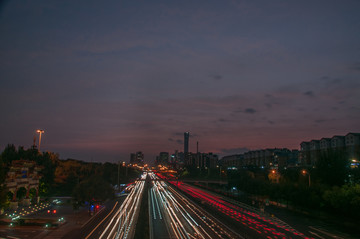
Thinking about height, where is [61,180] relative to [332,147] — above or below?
below

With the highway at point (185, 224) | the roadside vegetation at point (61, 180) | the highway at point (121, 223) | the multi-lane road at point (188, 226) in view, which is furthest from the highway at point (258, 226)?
the roadside vegetation at point (61, 180)

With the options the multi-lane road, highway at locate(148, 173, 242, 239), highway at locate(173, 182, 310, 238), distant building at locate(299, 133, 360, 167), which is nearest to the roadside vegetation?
the multi-lane road

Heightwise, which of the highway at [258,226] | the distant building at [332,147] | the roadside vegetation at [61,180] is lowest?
the highway at [258,226]

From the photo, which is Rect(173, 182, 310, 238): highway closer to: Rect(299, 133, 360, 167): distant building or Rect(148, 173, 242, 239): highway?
Rect(148, 173, 242, 239): highway

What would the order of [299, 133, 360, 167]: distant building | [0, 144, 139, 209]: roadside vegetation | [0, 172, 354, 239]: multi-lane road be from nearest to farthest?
[0, 172, 354, 239]: multi-lane road
[0, 144, 139, 209]: roadside vegetation
[299, 133, 360, 167]: distant building

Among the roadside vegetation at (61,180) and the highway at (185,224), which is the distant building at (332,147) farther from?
the roadside vegetation at (61,180)

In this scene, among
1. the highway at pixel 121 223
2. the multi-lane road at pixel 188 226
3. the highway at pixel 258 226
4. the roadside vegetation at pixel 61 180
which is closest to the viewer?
the highway at pixel 121 223

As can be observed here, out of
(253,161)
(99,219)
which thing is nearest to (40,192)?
(99,219)

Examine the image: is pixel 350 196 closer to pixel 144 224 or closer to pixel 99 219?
pixel 144 224

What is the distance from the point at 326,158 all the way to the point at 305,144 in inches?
2790

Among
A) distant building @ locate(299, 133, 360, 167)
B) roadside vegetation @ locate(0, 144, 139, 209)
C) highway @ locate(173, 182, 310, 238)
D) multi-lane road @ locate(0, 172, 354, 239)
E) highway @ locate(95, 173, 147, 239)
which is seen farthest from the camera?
distant building @ locate(299, 133, 360, 167)

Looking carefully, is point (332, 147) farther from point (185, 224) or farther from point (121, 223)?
point (121, 223)

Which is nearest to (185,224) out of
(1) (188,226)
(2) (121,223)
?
(1) (188,226)

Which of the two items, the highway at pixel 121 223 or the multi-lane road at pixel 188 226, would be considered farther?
the multi-lane road at pixel 188 226
